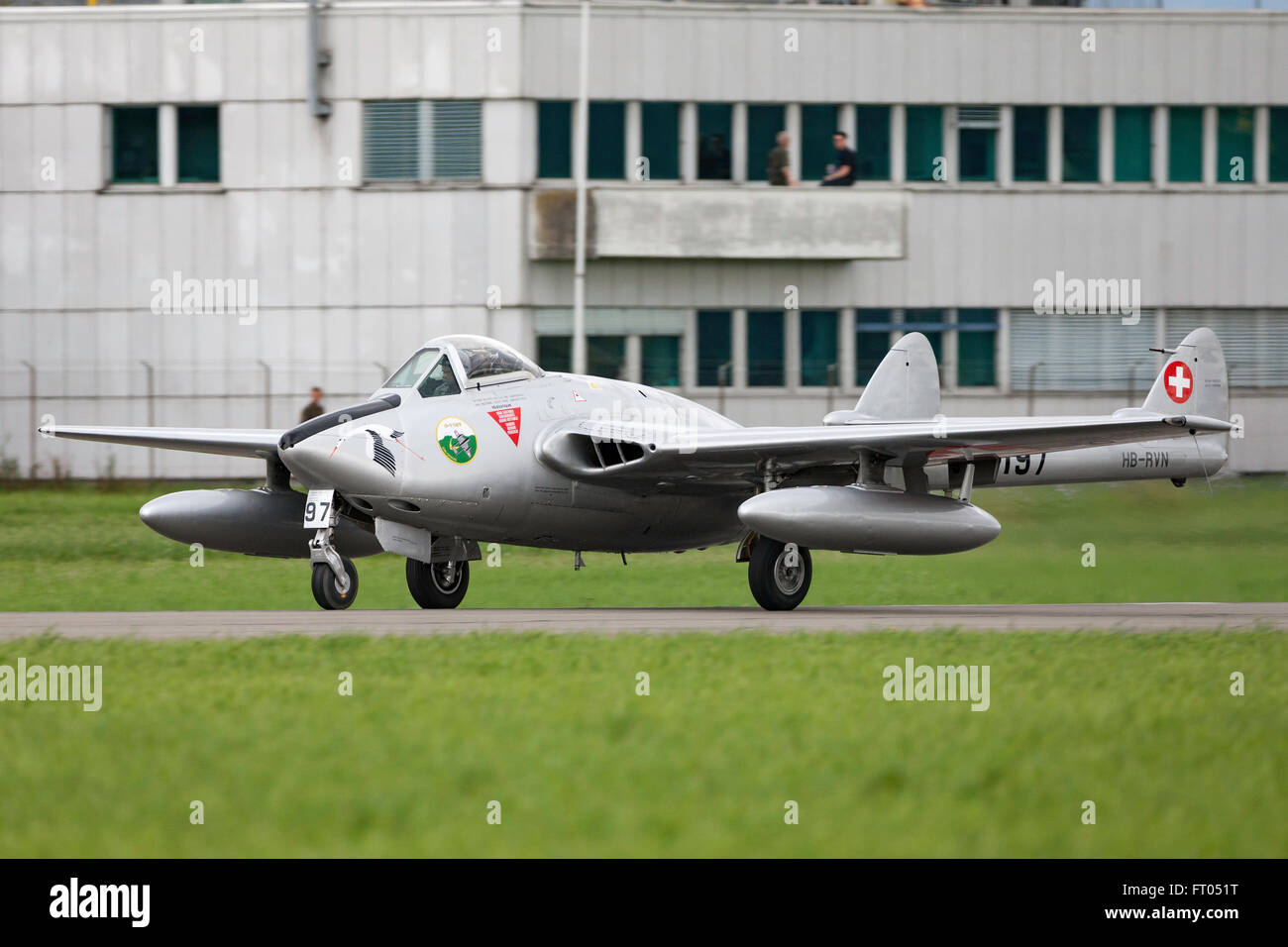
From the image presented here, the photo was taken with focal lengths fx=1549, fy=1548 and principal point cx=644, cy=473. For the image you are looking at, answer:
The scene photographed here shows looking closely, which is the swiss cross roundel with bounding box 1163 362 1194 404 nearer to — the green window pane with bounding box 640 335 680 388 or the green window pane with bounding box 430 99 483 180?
the green window pane with bounding box 640 335 680 388

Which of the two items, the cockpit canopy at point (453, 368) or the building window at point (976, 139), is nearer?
the cockpit canopy at point (453, 368)

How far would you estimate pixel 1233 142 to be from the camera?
3219 centimetres

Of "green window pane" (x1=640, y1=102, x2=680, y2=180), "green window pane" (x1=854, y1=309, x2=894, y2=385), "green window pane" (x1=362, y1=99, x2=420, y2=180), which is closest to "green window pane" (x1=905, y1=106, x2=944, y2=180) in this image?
"green window pane" (x1=854, y1=309, x2=894, y2=385)

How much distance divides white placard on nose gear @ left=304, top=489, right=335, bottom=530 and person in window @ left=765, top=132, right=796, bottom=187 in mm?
18139

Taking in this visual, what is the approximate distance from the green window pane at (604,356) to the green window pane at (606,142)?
3228 millimetres

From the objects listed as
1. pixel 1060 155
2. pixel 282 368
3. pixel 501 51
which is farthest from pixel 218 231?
pixel 1060 155

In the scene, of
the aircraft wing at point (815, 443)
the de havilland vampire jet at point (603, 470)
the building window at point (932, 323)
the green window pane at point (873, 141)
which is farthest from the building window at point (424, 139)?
the aircraft wing at point (815, 443)

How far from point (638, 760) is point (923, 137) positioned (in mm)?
27089

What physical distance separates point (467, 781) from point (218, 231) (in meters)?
26.9

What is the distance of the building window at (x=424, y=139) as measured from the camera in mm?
30359

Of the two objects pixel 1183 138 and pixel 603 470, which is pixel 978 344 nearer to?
pixel 1183 138

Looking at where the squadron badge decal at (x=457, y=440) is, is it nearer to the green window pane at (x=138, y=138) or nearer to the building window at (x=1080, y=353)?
the green window pane at (x=138, y=138)

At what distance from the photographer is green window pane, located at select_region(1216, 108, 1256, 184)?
32156 mm

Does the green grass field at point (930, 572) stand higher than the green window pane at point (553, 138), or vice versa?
the green window pane at point (553, 138)
